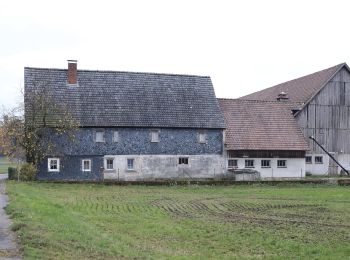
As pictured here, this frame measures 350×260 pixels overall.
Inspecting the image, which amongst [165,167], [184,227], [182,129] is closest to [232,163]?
[182,129]

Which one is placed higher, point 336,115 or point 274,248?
point 336,115

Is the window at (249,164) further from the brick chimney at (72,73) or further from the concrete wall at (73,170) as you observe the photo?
the brick chimney at (72,73)

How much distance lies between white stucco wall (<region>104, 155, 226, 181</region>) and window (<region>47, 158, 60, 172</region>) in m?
3.59

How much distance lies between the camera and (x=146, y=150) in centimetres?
4212

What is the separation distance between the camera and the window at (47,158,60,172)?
3959 centimetres

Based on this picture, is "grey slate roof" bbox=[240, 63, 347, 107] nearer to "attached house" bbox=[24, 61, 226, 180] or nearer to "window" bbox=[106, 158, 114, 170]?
"attached house" bbox=[24, 61, 226, 180]

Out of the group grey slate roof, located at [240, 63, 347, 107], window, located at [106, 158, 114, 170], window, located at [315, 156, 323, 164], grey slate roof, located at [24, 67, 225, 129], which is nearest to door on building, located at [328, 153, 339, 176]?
window, located at [315, 156, 323, 164]

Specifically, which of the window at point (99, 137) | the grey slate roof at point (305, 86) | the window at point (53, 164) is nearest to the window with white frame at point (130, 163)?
the window at point (99, 137)

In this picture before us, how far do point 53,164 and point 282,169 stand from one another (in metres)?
18.4

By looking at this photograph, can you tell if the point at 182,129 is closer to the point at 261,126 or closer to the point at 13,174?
the point at 261,126

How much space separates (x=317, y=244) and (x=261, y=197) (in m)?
14.5

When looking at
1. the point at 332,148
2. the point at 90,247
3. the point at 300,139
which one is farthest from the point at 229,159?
the point at 90,247

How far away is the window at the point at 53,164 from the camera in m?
39.6

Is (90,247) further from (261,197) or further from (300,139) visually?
(300,139)
